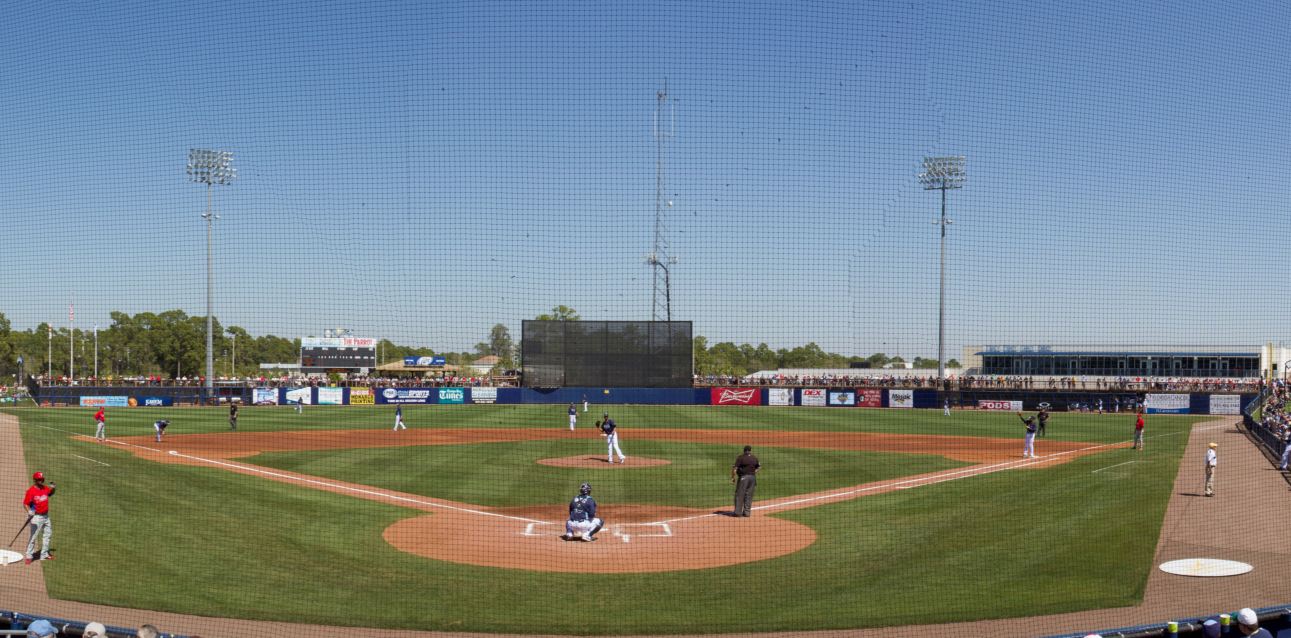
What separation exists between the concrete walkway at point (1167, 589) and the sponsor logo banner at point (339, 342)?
3948 cm

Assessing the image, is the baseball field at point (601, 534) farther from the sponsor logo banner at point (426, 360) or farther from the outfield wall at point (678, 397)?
the sponsor logo banner at point (426, 360)

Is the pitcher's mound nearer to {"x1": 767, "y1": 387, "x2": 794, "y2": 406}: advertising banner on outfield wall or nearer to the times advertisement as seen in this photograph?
{"x1": 767, "y1": 387, "x2": 794, "y2": 406}: advertising banner on outfield wall

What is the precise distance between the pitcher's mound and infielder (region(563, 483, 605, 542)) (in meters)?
8.17

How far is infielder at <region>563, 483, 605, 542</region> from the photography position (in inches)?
480

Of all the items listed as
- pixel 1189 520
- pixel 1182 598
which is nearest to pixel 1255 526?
pixel 1189 520

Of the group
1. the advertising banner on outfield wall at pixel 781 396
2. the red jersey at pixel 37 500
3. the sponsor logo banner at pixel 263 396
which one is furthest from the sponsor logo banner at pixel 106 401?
the red jersey at pixel 37 500

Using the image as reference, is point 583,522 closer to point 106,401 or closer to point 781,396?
point 781,396

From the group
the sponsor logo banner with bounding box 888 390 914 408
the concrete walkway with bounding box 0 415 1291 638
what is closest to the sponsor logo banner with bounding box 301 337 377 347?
the sponsor logo banner with bounding box 888 390 914 408

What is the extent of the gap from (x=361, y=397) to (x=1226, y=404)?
40474mm

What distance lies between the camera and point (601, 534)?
12.8 meters

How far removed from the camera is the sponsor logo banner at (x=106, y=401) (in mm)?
41625

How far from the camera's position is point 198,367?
202ft

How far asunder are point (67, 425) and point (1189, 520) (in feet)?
107

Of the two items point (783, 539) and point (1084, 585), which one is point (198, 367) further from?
point (1084, 585)
